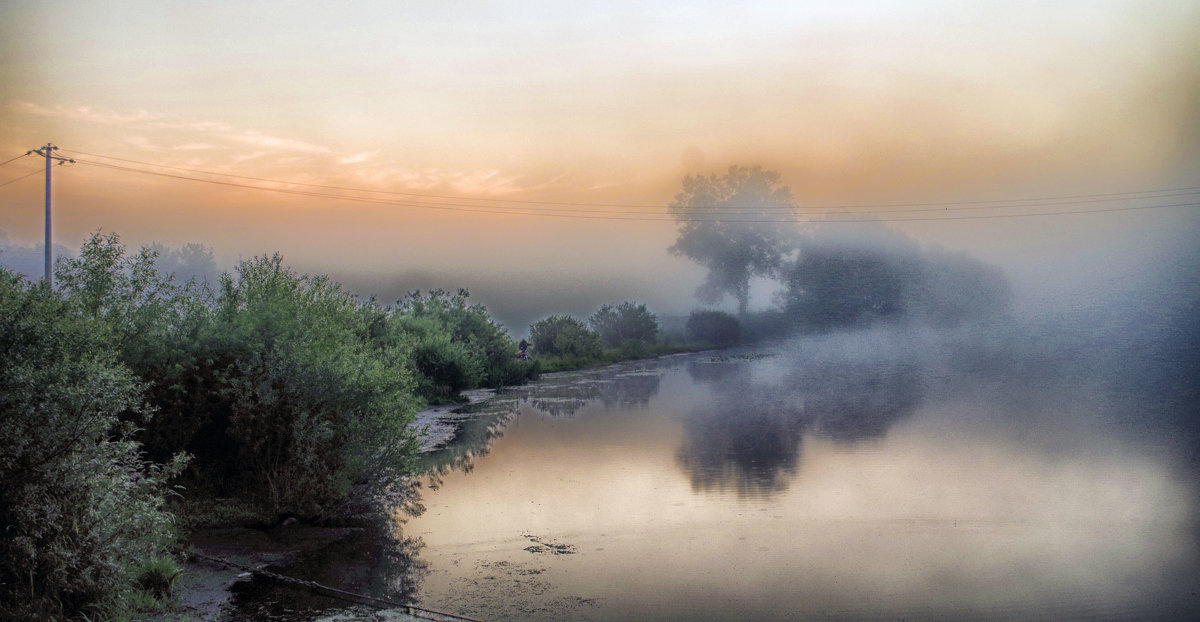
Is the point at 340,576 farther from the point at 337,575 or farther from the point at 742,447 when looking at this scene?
the point at 742,447

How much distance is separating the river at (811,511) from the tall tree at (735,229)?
143 feet

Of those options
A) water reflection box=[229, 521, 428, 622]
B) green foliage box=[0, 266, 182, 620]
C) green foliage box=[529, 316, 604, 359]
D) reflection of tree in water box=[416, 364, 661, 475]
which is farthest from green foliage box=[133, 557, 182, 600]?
green foliage box=[529, 316, 604, 359]

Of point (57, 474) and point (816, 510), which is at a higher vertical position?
point (57, 474)

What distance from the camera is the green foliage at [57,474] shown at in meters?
4.74

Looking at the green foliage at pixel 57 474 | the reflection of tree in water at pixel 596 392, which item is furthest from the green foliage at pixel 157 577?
the reflection of tree in water at pixel 596 392

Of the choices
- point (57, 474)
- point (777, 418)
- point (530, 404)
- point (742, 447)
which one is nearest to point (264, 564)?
point (57, 474)

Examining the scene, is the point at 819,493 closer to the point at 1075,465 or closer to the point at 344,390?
the point at 1075,465

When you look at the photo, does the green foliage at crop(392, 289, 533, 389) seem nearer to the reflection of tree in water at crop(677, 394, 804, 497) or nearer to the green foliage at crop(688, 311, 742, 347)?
the reflection of tree in water at crop(677, 394, 804, 497)

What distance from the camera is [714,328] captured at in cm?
5512

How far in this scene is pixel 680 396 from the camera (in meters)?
22.8

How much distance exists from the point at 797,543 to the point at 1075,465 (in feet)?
20.5

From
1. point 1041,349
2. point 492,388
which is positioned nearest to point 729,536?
point 492,388

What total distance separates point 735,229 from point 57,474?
61.8 meters

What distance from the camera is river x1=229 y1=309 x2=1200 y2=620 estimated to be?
6.51 m
